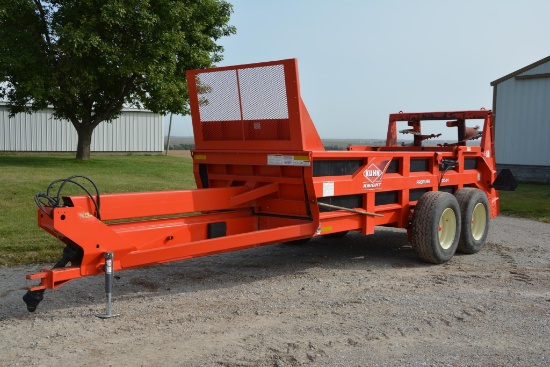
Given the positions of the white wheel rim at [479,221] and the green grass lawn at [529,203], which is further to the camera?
the green grass lawn at [529,203]

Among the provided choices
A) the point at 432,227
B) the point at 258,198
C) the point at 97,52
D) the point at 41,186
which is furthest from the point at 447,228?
the point at 97,52

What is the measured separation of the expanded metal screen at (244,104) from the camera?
273 inches

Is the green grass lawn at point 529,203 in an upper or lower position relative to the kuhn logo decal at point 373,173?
lower

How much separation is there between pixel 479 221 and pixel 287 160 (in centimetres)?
366

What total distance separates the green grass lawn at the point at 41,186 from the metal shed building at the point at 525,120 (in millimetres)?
10028

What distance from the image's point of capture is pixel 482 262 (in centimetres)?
848

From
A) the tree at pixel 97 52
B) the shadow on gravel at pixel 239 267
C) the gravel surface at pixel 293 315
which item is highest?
the tree at pixel 97 52

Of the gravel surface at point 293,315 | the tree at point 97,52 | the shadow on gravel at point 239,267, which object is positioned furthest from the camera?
the tree at point 97,52

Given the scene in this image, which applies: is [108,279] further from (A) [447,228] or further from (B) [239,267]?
(A) [447,228]

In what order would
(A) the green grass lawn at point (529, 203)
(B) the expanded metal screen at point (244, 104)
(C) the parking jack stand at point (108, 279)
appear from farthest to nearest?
1. (A) the green grass lawn at point (529, 203)
2. (B) the expanded metal screen at point (244, 104)
3. (C) the parking jack stand at point (108, 279)

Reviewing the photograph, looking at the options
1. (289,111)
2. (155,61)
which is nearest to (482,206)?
(289,111)

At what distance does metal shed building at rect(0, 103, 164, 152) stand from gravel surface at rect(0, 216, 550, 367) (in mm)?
25053

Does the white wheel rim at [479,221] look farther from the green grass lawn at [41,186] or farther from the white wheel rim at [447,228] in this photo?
the green grass lawn at [41,186]

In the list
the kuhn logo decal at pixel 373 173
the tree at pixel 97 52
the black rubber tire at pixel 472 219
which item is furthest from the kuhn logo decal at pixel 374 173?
the tree at pixel 97 52
